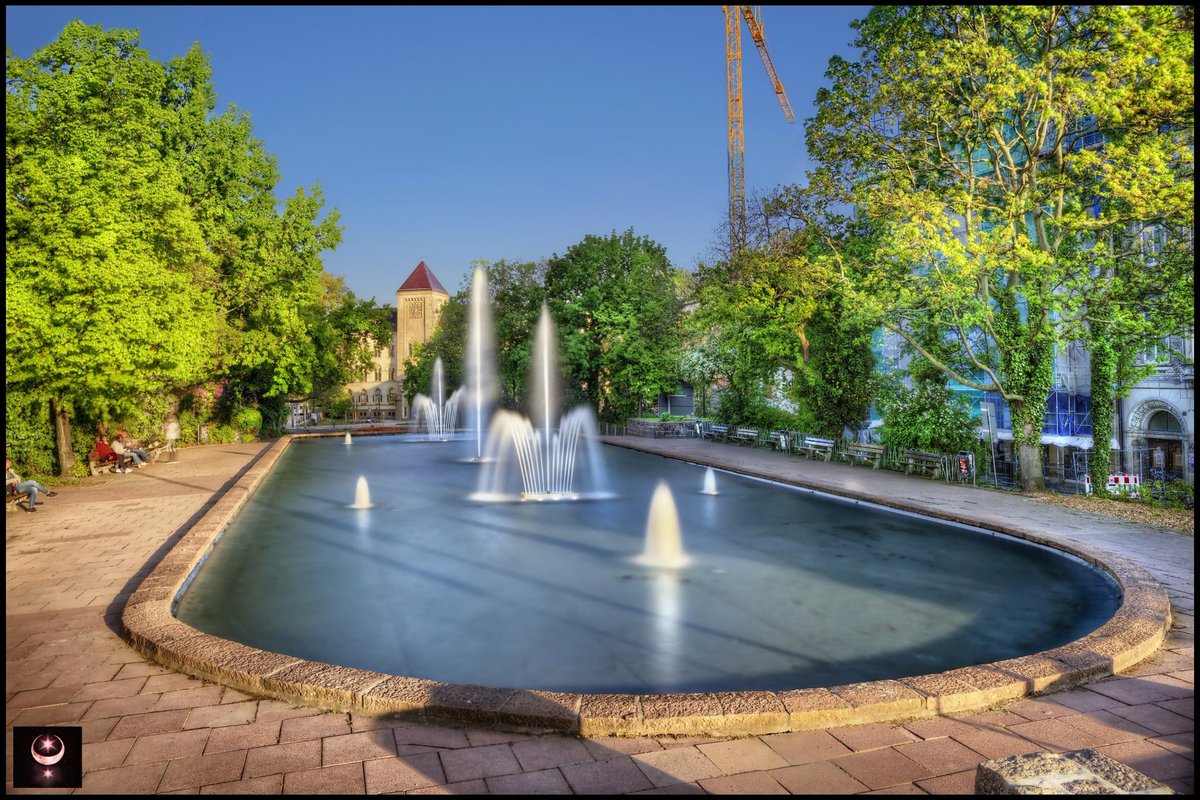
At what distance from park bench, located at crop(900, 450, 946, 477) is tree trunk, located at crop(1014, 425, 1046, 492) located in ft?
6.44

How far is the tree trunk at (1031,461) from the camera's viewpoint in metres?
16.1

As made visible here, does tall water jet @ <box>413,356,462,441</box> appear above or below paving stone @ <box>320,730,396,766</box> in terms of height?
above

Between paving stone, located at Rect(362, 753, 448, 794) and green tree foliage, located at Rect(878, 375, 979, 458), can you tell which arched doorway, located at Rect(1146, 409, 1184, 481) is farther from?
paving stone, located at Rect(362, 753, 448, 794)

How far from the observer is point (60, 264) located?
51.9 feet

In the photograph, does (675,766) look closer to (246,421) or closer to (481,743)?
(481,743)

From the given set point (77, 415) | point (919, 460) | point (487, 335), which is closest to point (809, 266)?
point (919, 460)

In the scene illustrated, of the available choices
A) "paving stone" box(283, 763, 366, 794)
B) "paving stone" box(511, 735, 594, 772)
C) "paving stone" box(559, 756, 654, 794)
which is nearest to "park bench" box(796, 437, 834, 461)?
"paving stone" box(511, 735, 594, 772)

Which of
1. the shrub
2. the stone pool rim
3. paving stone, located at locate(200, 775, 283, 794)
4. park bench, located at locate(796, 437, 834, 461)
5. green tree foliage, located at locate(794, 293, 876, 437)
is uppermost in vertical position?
green tree foliage, located at locate(794, 293, 876, 437)

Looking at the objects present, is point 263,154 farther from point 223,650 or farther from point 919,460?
point 223,650

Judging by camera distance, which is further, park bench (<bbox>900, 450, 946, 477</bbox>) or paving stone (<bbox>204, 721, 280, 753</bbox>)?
park bench (<bbox>900, 450, 946, 477</bbox>)

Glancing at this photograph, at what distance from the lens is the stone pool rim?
15.8 feet

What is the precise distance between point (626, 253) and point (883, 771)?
3830 centimetres

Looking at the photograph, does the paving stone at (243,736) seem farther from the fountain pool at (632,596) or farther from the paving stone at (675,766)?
the paving stone at (675,766)

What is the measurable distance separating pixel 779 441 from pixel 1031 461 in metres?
9.97
